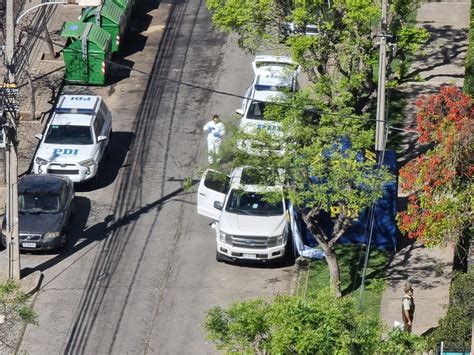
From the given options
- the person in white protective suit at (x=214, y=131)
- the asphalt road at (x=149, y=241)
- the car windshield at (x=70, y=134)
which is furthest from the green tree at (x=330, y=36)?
the car windshield at (x=70, y=134)

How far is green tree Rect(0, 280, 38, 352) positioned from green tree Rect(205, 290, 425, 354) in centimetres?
611

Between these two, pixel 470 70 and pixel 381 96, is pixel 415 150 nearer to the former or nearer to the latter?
pixel 470 70

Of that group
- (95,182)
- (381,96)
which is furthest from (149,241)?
(381,96)

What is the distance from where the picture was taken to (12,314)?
107 feet

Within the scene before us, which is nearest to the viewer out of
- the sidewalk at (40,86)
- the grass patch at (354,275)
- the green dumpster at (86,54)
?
the grass patch at (354,275)

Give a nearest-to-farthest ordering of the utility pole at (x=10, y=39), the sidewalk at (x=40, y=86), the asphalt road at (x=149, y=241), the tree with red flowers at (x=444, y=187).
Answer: the tree with red flowers at (x=444, y=187)
the utility pole at (x=10, y=39)
the asphalt road at (x=149, y=241)
the sidewalk at (x=40, y=86)

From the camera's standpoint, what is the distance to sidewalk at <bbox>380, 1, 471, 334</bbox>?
3522cm

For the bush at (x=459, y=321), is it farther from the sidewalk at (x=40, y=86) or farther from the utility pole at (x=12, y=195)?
the sidewalk at (x=40, y=86)

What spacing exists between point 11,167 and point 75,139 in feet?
17.9

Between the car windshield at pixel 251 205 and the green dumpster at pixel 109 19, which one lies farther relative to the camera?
the green dumpster at pixel 109 19

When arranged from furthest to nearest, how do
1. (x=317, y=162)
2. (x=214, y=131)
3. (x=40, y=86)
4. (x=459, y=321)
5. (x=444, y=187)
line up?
(x=40, y=86) → (x=214, y=131) → (x=317, y=162) → (x=444, y=187) → (x=459, y=321)

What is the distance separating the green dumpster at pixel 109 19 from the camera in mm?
47875

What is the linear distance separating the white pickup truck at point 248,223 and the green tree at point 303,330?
10690mm

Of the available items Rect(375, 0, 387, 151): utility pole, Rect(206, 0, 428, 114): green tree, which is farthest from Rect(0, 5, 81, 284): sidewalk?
Rect(375, 0, 387, 151): utility pole
